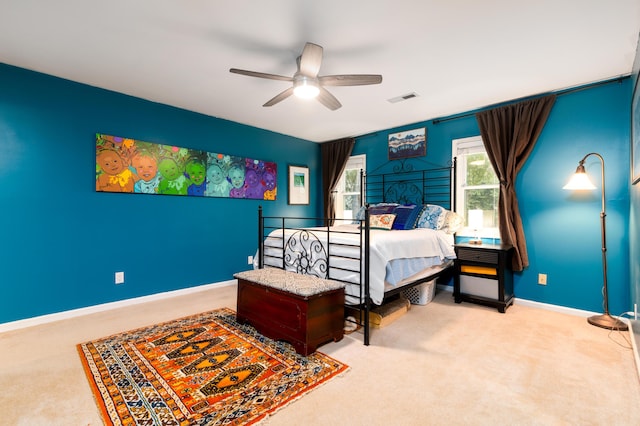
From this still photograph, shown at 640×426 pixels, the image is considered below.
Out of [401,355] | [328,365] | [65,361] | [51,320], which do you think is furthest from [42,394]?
[401,355]

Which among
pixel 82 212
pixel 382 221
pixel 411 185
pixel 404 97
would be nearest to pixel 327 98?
pixel 404 97

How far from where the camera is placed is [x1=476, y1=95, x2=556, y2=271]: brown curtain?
3400 millimetres

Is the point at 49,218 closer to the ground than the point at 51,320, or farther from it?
farther from it

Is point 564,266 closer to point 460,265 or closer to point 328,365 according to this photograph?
point 460,265

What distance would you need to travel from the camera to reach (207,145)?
421cm

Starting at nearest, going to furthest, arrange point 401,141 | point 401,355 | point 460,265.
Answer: point 401,355 → point 460,265 → point 401,141

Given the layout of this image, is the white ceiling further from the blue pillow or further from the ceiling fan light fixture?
the blue pillow

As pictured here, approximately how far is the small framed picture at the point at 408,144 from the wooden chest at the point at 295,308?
287cm

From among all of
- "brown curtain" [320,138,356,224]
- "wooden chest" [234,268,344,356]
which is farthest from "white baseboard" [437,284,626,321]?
"brown curtain" [320,138,356,224]

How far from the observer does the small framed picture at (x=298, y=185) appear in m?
5.34

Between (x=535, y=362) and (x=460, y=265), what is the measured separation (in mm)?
1470

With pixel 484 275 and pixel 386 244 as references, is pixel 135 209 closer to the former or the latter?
pixel 386 244

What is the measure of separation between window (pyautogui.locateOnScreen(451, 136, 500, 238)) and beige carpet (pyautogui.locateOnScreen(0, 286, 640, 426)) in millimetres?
1235

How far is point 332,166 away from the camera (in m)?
5.64
